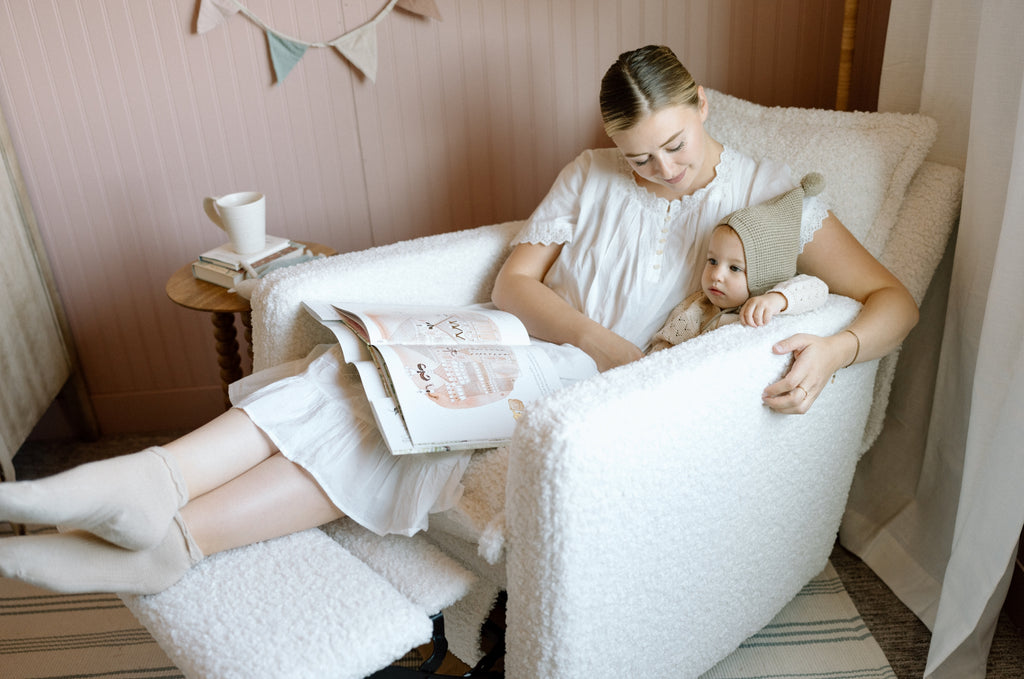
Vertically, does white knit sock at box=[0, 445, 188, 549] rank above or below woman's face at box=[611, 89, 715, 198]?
below

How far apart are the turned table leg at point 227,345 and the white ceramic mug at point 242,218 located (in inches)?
5.4

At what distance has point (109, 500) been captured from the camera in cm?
90

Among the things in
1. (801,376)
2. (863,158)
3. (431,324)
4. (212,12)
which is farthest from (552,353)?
(212,12)

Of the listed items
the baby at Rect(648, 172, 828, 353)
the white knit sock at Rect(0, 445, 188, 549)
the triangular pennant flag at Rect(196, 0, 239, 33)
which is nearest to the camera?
the white knit sock at Rect(0, 445, 188, 549)

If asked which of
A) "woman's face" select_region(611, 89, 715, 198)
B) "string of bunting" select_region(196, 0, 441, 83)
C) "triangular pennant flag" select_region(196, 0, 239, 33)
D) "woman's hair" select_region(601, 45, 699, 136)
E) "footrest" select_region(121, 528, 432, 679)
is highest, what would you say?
"triangular pennant flag" select_region(196, 0, 239, 33)

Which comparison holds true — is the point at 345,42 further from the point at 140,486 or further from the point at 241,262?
the point at 140,486

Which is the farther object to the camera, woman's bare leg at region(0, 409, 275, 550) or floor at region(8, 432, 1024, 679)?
floor at region(8, 432, 1024, 679)

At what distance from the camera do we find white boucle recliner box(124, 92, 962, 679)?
2.96 ft

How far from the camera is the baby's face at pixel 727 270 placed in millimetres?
1200

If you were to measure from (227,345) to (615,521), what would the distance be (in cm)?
101

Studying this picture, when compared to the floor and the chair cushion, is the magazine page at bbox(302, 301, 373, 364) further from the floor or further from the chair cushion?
the floor

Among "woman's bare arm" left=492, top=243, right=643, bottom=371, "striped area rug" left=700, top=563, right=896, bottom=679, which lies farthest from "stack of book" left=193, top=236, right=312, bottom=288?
"striped area rug" left=700, top=563, right=896, bottom=679

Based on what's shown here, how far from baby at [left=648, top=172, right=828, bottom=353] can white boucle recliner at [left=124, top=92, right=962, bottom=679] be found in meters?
0.06

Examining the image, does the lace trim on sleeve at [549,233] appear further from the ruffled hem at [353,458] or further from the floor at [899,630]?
the floor at [899,630]
